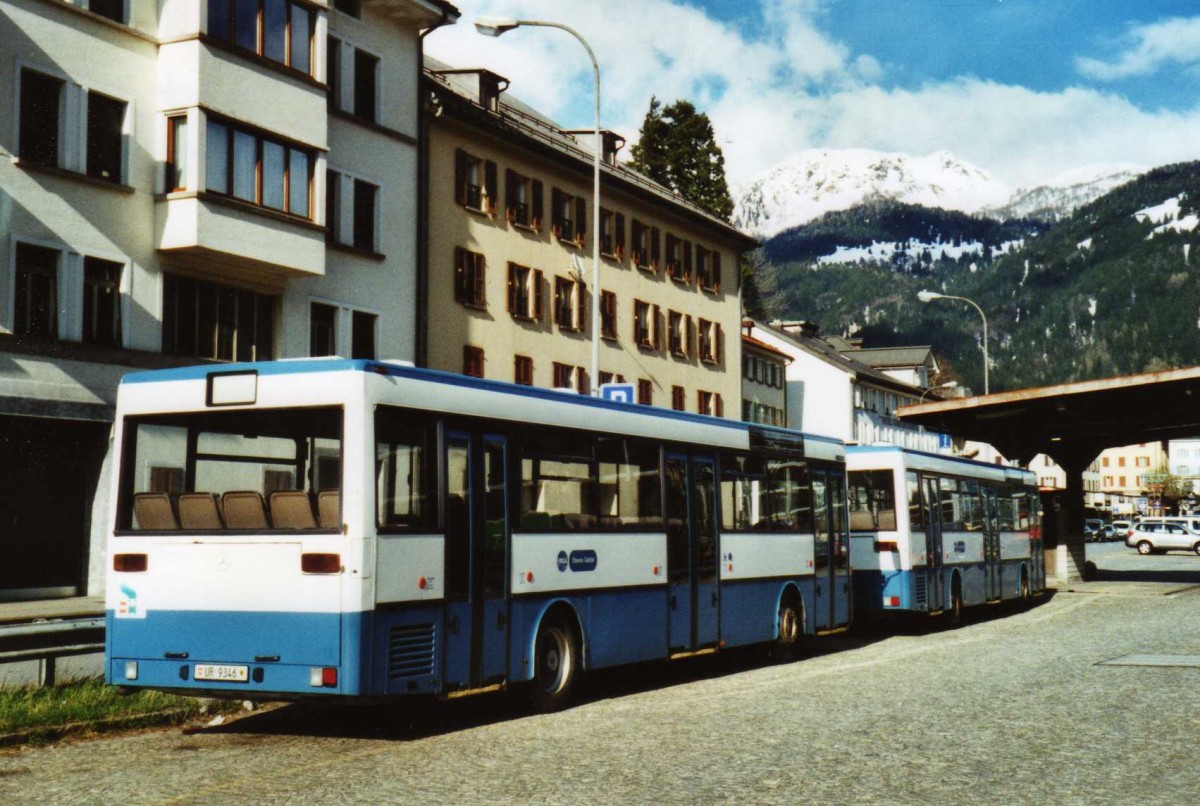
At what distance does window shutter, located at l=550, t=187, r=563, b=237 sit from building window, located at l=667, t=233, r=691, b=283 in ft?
30.3

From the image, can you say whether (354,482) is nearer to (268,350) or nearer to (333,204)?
(268,350)

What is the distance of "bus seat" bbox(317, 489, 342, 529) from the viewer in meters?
10.9

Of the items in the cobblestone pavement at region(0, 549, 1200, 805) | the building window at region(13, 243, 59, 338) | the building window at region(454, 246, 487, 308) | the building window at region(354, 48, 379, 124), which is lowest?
the cobblestone pavement at region(0, 549, 1200, 805)

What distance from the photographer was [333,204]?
34.8m

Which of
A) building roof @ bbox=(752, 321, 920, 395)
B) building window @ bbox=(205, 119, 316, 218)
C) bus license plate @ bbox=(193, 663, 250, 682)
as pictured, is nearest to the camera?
bus license plate @ bbox=(193, 663, 250, 682)

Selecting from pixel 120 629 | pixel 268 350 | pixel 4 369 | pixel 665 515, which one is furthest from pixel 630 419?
pixel 268 350

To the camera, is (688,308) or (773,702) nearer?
(773,702)

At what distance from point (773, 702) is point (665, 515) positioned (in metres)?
2.72

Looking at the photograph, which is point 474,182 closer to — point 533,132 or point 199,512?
point 533,132

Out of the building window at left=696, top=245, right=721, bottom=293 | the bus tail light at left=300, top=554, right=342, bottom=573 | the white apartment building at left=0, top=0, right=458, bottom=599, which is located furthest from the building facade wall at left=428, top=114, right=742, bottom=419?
the bus tail light at left=300, top=554, right=342, bottom=573

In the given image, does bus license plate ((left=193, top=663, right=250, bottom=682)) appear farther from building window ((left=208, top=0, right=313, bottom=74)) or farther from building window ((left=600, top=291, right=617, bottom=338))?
building window ((left=600, top=291, right=617, bottom=338))

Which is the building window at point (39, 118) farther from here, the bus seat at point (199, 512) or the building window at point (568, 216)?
the building window at point (568, 216)

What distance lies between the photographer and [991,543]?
2831 centimetres

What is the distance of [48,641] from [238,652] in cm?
286
